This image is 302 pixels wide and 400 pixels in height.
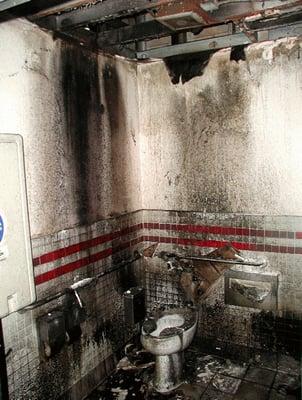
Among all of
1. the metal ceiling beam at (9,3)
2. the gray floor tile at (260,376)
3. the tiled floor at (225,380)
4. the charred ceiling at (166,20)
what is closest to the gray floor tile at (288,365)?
the tiled floor at (225,380)

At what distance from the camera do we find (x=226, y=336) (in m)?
4.33

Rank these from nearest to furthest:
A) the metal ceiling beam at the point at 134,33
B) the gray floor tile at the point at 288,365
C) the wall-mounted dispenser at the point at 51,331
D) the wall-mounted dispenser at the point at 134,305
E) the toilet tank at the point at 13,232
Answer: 1. the toilet tank at the point at 13,232
2. the wall-mounted dispenser at the point at 51,331
3. the metal ceiling beam at the point at 134,33
4. the gray floor tile at the point at 288,365
5. the wall-mounted dispenser at the point at 134,305

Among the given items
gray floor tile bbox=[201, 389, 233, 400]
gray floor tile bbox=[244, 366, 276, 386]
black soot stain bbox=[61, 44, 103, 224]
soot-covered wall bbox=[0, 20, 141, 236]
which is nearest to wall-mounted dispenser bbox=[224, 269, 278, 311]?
gray floor tile bbox=[244, 366, 276, 386]

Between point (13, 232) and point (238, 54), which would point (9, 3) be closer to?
point (13, 232)

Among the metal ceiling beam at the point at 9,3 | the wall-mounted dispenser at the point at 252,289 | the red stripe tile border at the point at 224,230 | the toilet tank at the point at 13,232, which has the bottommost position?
the wall-mounted dispenser at the point at 252,289

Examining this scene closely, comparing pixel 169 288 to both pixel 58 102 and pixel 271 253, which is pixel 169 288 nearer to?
pixel 271 253

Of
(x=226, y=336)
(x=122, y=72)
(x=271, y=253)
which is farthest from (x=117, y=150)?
(x=226, y=336)

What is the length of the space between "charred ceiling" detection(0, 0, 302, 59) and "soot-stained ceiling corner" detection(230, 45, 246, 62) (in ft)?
0.59

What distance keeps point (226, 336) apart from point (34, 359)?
2.38m

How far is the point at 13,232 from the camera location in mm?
2217

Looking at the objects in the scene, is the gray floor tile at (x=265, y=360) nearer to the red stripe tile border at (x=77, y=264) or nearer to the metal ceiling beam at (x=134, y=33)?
the red stripe tile border at (x=77, y=264)

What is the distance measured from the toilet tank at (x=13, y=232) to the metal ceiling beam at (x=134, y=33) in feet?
6.43

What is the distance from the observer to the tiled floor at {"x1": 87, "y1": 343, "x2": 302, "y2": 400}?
3.62m

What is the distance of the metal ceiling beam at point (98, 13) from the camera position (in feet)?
8.71
